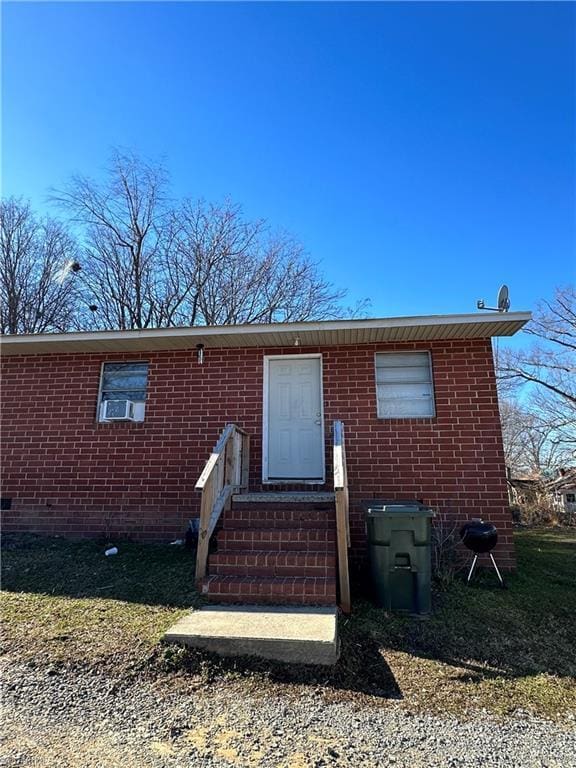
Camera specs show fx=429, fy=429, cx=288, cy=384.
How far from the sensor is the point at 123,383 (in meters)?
7.30

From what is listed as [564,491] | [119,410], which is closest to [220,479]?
[119,410]

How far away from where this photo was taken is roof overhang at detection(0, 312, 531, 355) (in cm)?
607

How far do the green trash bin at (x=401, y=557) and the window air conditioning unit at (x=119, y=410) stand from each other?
424 centimetres

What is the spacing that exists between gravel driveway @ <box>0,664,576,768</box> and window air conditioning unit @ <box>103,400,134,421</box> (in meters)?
4.32

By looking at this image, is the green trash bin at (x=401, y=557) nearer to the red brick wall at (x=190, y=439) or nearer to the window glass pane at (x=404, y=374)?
the red brick wall at (x=190, y=439)

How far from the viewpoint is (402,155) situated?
356 inches

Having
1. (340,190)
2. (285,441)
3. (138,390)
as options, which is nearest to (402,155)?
(340,190)

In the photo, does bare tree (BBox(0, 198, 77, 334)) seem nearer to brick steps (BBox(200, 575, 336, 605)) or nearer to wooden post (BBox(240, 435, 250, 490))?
wooden post (BBox(240, 435, 250, 490))

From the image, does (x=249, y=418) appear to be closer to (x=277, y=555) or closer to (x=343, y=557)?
(x=277, y=555)

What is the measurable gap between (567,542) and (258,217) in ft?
50.3

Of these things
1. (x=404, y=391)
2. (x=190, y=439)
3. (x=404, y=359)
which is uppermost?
(x=404, y=359)

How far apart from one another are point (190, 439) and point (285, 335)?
2248 mm

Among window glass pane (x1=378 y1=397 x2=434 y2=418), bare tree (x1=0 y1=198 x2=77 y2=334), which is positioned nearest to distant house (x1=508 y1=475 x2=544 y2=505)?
window glass pane (x1=378 y1=397 x2=434 y2=418)

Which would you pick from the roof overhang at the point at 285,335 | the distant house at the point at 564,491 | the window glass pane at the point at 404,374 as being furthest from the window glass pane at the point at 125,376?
the distant house at the point at 564,491
